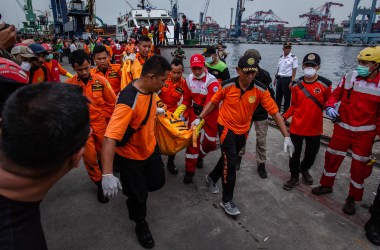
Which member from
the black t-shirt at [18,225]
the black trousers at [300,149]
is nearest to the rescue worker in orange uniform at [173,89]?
the black trousers at [300,149]

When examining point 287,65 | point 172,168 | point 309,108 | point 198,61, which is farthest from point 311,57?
point 287,65

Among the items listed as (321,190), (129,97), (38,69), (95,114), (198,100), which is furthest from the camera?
(198,100)

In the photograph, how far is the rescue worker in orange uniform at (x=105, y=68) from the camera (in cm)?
404

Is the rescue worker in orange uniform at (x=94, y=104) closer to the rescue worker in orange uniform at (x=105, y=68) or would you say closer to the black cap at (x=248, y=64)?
the rescue worker in orange uniform at (x=105, y=68)

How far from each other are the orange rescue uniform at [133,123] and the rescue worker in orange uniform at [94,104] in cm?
94

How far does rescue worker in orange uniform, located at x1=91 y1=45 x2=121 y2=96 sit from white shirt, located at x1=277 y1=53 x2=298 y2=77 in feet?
15.1

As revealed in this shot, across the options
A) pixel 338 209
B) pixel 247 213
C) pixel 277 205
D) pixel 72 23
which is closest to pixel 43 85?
pixel 247 213

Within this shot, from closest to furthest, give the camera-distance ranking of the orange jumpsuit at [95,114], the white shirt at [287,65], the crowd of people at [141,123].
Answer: the crowd of people at [141,123]
the orange jumpsuit at [95,114]
the white shirt at [287,65]

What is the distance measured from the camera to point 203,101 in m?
4.05

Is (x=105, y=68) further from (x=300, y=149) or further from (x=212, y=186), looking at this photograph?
(x=300, y=149)

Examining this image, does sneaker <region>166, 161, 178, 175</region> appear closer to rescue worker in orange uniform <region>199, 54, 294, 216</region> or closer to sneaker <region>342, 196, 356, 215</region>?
rescue worker in orange uniform <region>199, 54, 294, 216</region>

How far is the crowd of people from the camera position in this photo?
2.96 ft

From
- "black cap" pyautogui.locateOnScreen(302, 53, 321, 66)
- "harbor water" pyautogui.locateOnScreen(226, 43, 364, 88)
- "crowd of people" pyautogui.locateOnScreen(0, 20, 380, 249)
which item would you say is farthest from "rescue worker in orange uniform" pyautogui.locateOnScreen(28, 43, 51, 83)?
"harbor water" pyautogui.locateOnScreen(226, 43, 364, 88)

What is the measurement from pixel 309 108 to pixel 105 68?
3.22 metres
